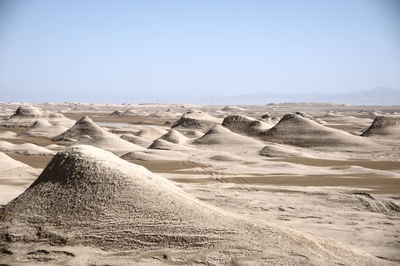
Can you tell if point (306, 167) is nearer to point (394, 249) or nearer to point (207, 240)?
point (394, 249)

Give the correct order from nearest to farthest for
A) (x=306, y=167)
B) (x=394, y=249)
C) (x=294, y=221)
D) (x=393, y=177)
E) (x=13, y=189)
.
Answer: (x=394, y=249)
(x=294, y=221)
(x=13, y=189)
(x=393, y=177)
(x=306, y=167)

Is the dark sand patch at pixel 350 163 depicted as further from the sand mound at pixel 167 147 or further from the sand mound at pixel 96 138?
the sand mound at pixel 96 138

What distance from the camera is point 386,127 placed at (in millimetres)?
30469

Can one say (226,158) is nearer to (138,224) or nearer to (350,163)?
(350,163)

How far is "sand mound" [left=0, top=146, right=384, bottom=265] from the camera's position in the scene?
6621 mm

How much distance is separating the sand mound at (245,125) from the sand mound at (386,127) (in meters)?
7.16

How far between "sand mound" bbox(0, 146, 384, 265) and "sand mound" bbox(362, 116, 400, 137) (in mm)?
24738

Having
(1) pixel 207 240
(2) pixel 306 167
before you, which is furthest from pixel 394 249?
(2) pixel 306 167

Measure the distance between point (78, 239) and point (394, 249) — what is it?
17.1 feet

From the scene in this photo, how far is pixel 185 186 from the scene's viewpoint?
531 inches

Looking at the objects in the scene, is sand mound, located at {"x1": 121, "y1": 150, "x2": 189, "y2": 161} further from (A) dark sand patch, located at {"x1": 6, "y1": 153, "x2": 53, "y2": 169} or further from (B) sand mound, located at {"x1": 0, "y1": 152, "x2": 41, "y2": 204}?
(B) sand mound, located at {"x1": 0, "y1": 152, "x2": 41, "y2": 204}

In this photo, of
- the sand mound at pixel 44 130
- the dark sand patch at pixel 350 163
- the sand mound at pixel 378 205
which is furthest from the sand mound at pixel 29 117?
the sand mound at pixel 378 205

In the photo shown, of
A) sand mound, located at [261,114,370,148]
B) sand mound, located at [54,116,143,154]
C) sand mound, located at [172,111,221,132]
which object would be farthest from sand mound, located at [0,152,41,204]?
sand mound, located at [172,111,221,132]

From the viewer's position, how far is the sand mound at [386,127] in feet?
97.5
